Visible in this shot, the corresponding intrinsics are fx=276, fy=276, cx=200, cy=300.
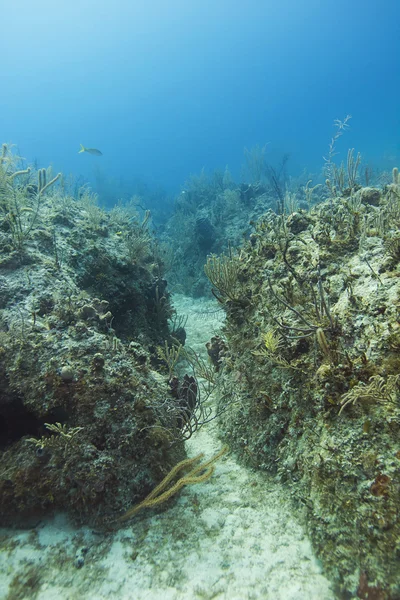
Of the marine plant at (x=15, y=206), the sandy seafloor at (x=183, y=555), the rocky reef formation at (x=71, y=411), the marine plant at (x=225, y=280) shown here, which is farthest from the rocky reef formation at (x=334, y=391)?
the marine plant at (x=15, y=206)

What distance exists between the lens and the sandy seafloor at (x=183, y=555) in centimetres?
168

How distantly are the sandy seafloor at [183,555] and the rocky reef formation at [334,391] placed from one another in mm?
185

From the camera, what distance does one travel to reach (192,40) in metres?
104

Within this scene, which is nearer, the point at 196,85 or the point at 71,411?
the point at 71,411

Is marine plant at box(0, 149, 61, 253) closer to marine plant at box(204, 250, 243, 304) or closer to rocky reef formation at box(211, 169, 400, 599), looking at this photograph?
marine plant at box(204, 250, 243, 304)

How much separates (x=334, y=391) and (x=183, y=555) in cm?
156

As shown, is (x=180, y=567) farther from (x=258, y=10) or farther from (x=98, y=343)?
(x=258, y=10)

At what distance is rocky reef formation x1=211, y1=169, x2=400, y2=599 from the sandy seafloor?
19cm

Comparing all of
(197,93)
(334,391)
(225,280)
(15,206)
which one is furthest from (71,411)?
(197,93)

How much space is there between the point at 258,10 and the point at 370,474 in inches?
5138

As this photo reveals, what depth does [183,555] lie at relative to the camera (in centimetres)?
191

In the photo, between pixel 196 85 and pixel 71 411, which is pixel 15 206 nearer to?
pixel 71 411

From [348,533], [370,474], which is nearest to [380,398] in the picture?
[370,474]

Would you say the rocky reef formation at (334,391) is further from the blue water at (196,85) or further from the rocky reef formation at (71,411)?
the blue water at (196,85)
